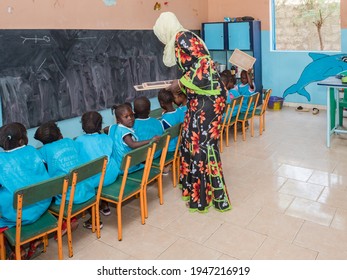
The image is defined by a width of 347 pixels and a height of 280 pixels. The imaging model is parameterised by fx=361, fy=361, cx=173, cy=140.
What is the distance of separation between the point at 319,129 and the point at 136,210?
11.5 ft

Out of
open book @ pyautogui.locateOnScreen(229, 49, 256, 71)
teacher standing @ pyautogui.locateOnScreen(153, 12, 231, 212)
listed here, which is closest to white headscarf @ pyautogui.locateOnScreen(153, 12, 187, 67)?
teacher standing @ pyautogui.locateOnScreen(153, 12, 231, 212)

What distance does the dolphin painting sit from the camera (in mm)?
6293

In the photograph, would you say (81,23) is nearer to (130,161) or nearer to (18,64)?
(18,64)

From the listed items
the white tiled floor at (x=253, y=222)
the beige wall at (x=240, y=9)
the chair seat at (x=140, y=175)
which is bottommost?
the white tiled floor at (x=253, y=222)

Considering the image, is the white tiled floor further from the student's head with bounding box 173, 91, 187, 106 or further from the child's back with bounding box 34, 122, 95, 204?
the student's head with bounding box 173, 91, 187, 106

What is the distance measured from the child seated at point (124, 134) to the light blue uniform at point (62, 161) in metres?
0.48

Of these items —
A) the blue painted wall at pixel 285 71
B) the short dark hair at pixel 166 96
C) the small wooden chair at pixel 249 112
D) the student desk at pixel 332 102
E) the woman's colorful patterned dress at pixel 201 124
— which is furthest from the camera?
the blue painted wall at pixel 285 71

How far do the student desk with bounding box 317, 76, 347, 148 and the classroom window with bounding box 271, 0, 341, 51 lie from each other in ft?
6.06

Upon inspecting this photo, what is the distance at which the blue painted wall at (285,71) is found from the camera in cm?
669

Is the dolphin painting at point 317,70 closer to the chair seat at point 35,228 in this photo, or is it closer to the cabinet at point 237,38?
the cabinet at point 237,38

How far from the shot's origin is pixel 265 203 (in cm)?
323

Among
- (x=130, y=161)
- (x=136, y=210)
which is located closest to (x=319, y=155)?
(x=136, y=210)

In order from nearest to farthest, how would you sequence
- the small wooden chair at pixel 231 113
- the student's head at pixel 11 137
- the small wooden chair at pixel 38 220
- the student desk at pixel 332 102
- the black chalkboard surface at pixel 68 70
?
1. the small wooden chair at pixel 38 220
2. the student's head at pixel 11 137
3. the black chalkboard surface at pixel 68 70
4. the student desk at pixel 332 102
5. the small wooden chair at pixel 231 113

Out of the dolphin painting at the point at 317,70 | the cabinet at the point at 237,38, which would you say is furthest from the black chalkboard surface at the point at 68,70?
the dolphin painting at the point at 317,70
